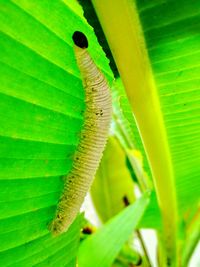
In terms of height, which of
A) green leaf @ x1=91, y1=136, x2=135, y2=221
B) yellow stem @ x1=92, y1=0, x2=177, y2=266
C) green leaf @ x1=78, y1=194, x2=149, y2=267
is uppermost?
yellow stem @ x1=92, y1=0, x2=177, y2=266

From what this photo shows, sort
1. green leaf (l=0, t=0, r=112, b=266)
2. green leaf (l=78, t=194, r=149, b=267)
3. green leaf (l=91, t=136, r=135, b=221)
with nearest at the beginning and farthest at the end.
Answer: green leaf (l=0, t=0, r=112, b=266) → green leaf (l=78, t=194, r=149, b=267) → green leaf (l=91, t=136, r=135, b=221)

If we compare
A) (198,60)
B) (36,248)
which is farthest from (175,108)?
(36,248)

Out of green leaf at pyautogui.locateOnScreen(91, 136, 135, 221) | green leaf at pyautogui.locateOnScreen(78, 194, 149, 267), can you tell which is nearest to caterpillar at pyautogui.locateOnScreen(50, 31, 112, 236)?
green leaf at pyautogui.locateOnScreen(78, 194, 149, 267)

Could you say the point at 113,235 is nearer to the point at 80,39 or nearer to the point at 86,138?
the point at 86,138

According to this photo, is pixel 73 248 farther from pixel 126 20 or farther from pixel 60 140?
pixel 126 20

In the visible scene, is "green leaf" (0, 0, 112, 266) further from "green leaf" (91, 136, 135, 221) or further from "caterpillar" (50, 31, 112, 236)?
"green leaf" (91, 136, 135, 221)
